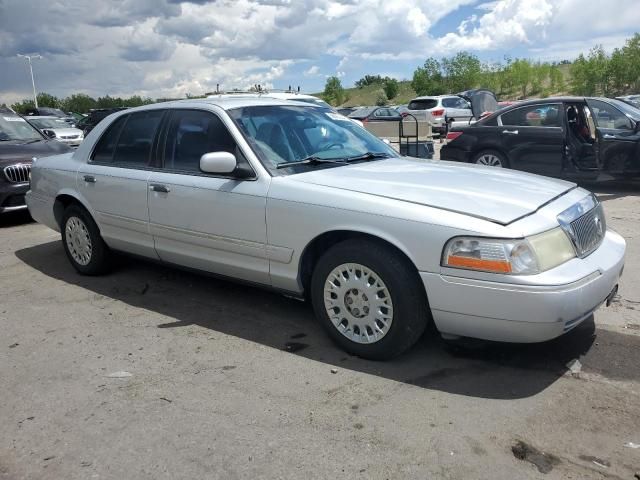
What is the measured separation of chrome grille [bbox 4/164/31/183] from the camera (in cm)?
839

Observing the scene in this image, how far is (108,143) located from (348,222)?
2859 millimetres

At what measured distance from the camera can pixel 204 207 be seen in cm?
435

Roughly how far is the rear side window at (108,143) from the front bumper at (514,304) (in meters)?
3.31

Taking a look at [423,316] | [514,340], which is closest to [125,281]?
[423,316]

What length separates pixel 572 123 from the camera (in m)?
9.52

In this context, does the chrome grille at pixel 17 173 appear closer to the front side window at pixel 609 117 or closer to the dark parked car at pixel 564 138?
the dark parked car at pixel 564 138

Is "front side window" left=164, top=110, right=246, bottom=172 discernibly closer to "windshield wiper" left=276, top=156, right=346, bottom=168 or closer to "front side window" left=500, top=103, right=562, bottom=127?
"windshield wiper" left=276, top=156, right=346, bottom=168

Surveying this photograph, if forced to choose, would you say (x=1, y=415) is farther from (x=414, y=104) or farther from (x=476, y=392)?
(x=414, y=104)

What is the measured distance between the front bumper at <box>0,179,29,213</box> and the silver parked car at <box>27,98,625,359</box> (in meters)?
3.56

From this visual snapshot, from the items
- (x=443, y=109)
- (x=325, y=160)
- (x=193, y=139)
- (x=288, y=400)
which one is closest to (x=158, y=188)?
(x=193, y=139)

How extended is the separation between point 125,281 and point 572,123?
746 cm

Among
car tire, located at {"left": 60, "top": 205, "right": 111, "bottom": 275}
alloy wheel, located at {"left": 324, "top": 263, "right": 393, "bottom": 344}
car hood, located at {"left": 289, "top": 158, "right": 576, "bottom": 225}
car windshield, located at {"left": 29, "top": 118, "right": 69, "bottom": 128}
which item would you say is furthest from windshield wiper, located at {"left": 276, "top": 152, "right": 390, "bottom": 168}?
car windshield, located at {"left": 29, "top": 118, "right": 69, "bottom": 128}

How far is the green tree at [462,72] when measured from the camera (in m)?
54.7

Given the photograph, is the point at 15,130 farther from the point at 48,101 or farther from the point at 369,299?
the point at 48,101
